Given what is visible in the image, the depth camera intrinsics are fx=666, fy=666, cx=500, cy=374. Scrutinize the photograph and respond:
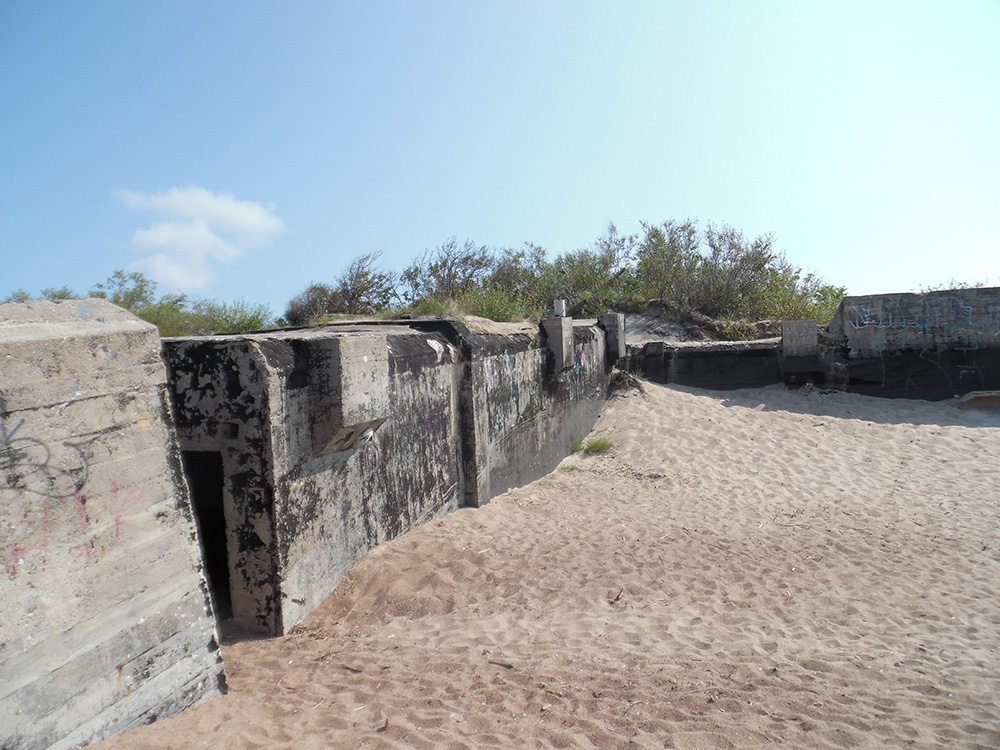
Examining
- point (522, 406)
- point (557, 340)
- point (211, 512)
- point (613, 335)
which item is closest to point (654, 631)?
point (211, 512)

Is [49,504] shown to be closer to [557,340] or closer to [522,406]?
[522,406]

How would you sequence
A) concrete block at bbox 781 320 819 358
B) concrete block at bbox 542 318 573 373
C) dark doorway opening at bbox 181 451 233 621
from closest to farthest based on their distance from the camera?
dark doorway opening at bbox 181 451 233 621 < concrete block at bbox 542 318 573 373 < concrete block at bbox 781 320 819 358

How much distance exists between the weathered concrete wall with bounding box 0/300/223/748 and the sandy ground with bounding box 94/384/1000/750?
0.21 metres

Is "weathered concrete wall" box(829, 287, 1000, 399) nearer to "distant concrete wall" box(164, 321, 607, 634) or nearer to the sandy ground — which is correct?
the sandy ground

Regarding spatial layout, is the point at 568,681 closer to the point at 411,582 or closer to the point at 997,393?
the point at 411,582

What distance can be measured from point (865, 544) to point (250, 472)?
506 cm

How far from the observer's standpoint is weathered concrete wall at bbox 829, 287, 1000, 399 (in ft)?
37.6

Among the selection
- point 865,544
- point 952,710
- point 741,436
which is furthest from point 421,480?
point 741,436

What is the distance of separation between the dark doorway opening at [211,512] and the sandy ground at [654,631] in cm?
67

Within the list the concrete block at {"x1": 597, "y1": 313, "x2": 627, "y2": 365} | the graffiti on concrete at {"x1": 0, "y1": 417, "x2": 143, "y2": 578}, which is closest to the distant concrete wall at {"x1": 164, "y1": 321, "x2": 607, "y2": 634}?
the graffiti on concrete at {"x1": 0, "y1": 417, "x2": 143, "y2": 578}

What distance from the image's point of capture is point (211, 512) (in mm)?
3791

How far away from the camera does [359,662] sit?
318cm

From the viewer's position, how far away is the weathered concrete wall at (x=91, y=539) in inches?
83.9

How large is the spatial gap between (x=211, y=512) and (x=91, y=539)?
1452 mm
